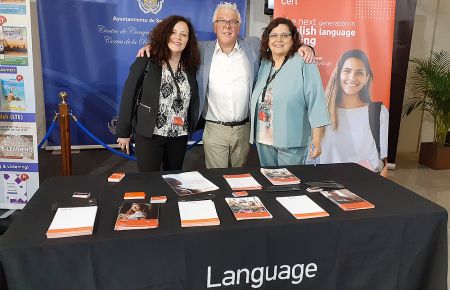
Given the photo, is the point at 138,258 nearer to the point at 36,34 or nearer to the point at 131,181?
the point at 131,181

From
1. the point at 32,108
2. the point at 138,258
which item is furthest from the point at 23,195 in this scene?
the point at 138,258

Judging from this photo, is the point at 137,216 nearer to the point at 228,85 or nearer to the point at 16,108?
the point at 228,85

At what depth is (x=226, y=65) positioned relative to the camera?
222cm

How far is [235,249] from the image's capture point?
130cm

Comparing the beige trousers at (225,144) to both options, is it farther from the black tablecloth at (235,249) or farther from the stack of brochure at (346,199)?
the stack of brochure at (346,199)

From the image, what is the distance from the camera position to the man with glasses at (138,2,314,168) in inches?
87.4

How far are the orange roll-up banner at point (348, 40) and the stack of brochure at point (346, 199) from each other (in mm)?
1913

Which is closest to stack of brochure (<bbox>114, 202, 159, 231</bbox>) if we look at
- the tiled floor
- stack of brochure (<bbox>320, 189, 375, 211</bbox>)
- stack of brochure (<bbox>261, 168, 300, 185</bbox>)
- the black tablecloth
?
the black tablecloth

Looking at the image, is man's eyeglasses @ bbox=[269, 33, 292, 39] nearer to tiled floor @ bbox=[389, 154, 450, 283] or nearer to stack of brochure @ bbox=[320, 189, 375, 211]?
stack of brochure @ bbox=[320, 189, 375, 211]

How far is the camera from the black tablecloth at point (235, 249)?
3.90ft

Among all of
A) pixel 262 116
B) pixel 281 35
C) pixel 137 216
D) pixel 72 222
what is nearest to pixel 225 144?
pixel 262 116

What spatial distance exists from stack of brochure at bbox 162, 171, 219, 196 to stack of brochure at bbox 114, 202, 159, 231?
0.66 feet

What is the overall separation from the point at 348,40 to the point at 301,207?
2.29 m

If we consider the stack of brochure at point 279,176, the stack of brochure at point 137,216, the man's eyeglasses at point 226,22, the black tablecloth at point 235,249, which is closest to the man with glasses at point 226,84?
the man's eyeglasses at point 226,22
